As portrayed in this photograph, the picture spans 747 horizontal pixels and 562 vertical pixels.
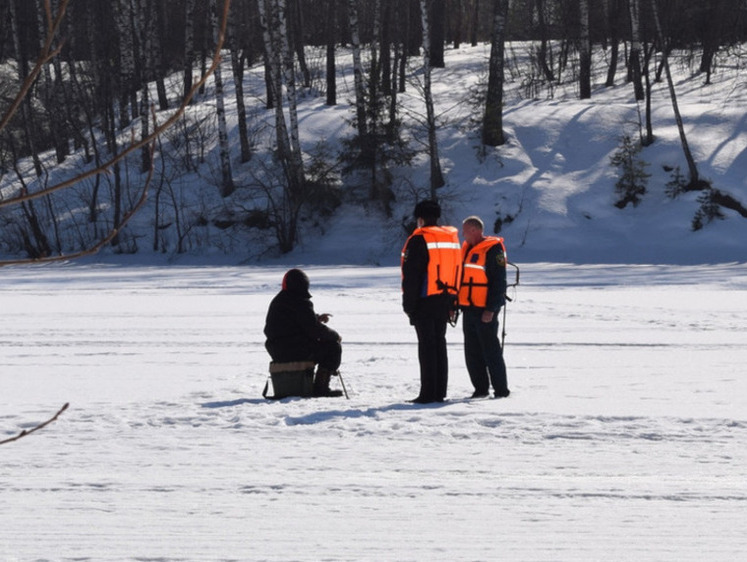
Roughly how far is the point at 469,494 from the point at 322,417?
220cm

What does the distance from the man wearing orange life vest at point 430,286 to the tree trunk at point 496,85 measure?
63.6ft

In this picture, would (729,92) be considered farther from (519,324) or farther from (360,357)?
(360,357)

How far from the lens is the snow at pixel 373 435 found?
15.6 ft

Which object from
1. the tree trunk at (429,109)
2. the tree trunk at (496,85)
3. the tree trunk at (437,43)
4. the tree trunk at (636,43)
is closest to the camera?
the tree trunk at (429,109)

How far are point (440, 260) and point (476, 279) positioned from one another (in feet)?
1.30

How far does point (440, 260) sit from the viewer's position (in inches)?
312

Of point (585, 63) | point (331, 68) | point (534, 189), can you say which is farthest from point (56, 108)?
point (585, 63)

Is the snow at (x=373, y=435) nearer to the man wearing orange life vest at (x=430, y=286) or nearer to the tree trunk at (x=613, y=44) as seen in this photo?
the man wearing orange life vest at (x=430, y=286)

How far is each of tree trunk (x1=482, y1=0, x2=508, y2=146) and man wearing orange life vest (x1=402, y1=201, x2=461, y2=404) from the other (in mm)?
19382

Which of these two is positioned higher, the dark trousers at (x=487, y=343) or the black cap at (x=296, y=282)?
the black cap at (x=296, y=282)

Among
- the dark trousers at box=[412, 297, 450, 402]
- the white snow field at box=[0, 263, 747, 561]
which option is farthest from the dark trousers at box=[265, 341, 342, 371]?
the dark trousers at box=[412, 297, 450, 402]

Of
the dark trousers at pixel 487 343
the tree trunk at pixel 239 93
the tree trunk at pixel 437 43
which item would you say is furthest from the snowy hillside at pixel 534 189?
the dark trousers at pixel 487 343

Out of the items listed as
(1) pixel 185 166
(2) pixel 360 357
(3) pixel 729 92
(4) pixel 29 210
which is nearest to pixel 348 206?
(1) pixel 185 166

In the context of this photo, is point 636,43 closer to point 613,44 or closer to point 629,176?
point 613,44
